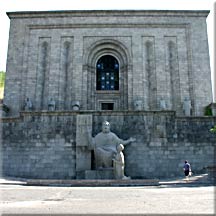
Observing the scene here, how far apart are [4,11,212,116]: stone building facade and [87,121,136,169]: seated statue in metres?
7.24

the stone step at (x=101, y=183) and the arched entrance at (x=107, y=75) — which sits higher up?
the arched entrance at (x=107, y=75)

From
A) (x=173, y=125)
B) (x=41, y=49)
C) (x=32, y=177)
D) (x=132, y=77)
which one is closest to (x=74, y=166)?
(x=32, y=177)

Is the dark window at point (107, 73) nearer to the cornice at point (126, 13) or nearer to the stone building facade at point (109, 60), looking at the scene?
the stone building facade at point (109, 60)

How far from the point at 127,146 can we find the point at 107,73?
10.1 meters

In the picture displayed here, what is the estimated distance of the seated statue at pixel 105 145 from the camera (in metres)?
14.4

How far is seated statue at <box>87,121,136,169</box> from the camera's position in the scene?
47.2 feet

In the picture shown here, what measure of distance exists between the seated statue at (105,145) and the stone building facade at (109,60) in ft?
23.8

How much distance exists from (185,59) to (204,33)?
3.06 m

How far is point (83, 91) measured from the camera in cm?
2288

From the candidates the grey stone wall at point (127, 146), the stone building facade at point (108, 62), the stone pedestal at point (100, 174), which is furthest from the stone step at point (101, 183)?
the stone building facade at point (108, 62)

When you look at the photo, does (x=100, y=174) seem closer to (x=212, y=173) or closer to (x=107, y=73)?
(x=212, y=173)

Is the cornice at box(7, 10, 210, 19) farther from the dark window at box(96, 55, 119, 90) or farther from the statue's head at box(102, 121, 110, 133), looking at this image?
the statue's head at box(102, 121, 110, 133)

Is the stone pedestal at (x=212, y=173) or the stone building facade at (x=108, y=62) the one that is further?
the stone building facade at (x=108, y=62)

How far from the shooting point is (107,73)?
80.0ft
